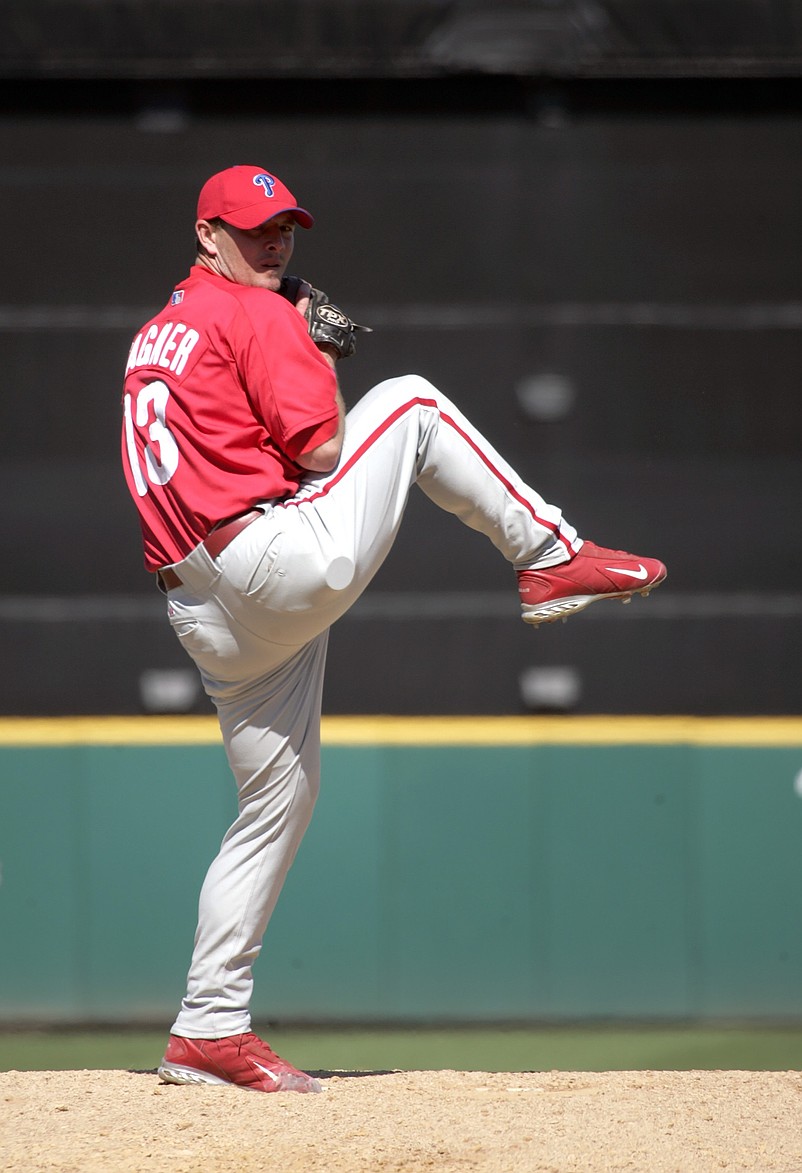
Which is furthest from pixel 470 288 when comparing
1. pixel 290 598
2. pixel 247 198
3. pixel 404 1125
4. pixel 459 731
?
pixel 404 1125

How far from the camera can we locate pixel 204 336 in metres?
3.00

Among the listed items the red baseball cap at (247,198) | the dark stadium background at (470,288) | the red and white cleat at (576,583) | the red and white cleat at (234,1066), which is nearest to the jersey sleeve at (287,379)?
the red baseball cap at (247,198)

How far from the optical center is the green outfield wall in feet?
14.1

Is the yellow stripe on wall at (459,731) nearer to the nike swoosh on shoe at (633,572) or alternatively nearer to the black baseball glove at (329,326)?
the nike swoosh on shoe at (633,572)

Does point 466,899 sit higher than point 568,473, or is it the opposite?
point 568,473

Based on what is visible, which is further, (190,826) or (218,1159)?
(190,826)

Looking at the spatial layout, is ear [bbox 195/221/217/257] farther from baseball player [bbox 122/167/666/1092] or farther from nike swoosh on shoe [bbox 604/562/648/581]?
nike swoosh on shoe [bbox 604/562/648/581]

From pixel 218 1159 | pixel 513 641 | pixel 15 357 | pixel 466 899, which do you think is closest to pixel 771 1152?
pixel 218 1159

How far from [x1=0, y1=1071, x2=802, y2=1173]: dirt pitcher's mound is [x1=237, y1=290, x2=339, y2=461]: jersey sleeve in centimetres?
137

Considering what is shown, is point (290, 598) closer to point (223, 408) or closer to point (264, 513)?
point (264, 513)

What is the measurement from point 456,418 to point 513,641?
138cm

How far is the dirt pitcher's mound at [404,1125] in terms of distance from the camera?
268 cm

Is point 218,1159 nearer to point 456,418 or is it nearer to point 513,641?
point 456,418

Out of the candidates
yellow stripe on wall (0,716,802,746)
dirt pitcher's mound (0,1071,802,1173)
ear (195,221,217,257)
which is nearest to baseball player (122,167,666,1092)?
ear (195,221,217,257)
